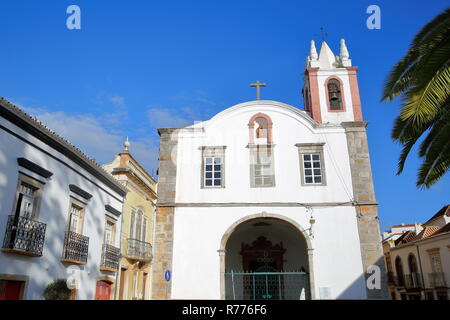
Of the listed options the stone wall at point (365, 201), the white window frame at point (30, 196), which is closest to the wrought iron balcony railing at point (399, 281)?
the stone wall at point (365, 201)

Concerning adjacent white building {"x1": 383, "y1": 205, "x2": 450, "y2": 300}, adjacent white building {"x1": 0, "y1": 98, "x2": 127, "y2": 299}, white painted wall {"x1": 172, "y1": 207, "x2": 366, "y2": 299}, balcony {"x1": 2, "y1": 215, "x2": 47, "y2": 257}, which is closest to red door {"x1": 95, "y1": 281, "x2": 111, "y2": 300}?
adjacent white building {"x1": 0, "y1": 98, "x2": 127, "y2": 299}

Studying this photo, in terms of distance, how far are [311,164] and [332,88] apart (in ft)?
12.5

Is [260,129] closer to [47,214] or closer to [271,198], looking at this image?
[271,198]

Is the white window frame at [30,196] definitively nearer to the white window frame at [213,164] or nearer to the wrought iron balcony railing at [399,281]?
the white window frame at [213,164]

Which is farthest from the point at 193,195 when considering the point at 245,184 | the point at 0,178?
the point at 0,178

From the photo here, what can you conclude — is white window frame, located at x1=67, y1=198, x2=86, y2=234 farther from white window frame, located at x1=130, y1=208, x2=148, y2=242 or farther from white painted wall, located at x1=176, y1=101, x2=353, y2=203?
white window frame, located at x1=130, y1=208, x2=148, y2=242

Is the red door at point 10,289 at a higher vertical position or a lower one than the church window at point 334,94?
lower

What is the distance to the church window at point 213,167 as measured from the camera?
1391 centimetres

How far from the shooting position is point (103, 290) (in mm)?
14375

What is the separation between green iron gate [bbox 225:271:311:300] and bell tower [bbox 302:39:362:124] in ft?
20.2

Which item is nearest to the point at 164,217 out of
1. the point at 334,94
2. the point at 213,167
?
the point at 213,167

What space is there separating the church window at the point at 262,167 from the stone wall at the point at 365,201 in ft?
9.35

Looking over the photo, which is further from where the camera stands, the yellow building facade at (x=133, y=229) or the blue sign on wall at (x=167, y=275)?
the yellow building facade at (x=133, y=229)
